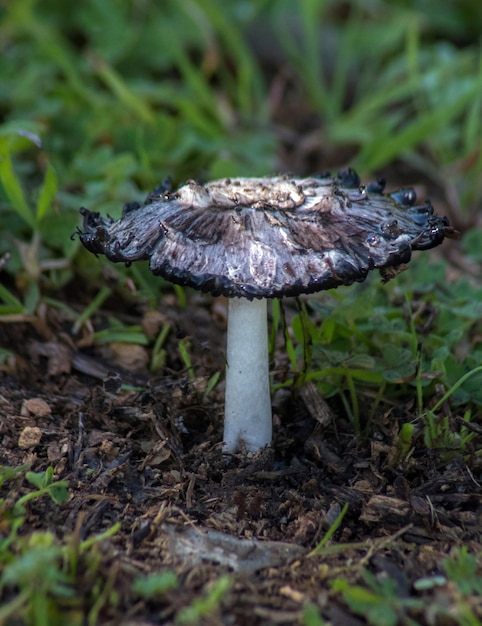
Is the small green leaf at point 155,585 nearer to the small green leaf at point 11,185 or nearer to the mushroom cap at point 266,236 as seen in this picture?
the mushroom cap at point 266,236

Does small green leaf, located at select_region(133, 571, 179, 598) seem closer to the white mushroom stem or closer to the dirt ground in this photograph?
the dirt ground

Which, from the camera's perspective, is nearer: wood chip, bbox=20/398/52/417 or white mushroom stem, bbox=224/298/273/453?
white mushroom stem, bbox=224/298/273/453

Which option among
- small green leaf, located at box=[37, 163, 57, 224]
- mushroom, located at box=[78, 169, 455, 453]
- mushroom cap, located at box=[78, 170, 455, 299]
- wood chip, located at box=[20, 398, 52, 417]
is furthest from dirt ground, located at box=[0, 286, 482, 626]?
mushroom cap, located at box=[78, 170, 455, 299]

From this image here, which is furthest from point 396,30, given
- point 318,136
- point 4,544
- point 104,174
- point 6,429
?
point 4,544

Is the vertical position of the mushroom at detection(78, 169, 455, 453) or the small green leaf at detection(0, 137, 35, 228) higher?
the small green leaf at detection(0, 137, 35, 228)

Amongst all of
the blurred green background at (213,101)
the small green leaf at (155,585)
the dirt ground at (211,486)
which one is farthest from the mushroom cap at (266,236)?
the blurred green background at (213,101)

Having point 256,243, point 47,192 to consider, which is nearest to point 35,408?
point 47,192
